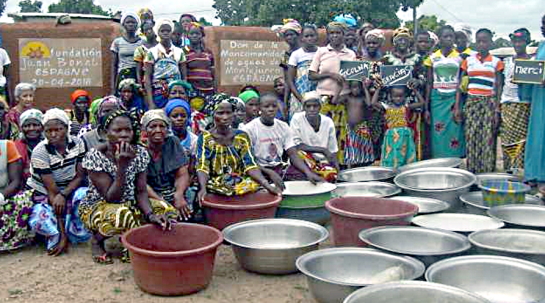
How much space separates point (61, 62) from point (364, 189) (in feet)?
12.3

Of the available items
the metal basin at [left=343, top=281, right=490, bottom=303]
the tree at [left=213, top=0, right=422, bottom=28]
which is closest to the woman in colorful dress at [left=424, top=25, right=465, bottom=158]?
the metal basin at [left=343, top=281, right=490, bottom=303]

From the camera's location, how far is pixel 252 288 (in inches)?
133

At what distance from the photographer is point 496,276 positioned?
3000 mm

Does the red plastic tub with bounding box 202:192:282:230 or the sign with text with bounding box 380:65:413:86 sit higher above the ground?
the sign with text with bounding box 380:65:413:86

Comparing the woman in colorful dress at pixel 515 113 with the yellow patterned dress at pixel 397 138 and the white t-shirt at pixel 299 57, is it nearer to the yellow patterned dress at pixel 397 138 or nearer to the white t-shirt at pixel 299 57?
the yellow patterned dress at pixel 397 138

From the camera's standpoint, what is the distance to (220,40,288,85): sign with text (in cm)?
701

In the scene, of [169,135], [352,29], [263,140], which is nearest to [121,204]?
[169,135]

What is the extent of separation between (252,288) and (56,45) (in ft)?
13.7

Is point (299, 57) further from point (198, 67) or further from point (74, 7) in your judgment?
point (74, 7)

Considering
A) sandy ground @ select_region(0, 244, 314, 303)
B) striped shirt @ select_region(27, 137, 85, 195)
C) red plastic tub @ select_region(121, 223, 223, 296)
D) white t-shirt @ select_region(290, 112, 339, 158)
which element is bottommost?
sandy ground @ select_region(0, 244, 314, 303)

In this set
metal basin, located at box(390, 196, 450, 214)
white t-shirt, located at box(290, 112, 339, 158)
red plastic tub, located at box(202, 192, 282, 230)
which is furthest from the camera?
white t-shirt, located at box(290, 112, 339, 158)

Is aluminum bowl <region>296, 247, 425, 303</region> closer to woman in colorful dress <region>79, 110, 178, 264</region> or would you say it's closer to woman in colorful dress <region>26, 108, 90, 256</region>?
woman in colorful dress <region>79, 110, 178, 264</region>

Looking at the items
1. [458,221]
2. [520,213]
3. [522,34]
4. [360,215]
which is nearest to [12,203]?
[360,215]

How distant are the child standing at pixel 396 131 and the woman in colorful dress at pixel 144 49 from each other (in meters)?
2.39
